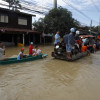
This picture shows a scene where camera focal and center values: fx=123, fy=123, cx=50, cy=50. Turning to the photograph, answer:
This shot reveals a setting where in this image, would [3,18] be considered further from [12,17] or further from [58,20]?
[58,20]

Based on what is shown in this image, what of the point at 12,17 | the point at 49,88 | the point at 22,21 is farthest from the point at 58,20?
the point at 49,88

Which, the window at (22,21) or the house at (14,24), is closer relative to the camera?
the house at (14,24)

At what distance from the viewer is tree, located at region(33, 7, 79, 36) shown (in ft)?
67.2

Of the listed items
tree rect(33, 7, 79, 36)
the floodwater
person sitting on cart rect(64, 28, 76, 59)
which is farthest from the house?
the floodwater

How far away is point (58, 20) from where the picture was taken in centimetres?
2050

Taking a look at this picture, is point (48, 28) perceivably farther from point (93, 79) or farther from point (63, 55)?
point (93, 79)

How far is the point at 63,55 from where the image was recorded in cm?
829

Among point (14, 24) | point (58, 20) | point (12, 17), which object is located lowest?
point (14, 24)

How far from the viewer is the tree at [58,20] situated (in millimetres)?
20484

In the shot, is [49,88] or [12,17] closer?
[49,88]

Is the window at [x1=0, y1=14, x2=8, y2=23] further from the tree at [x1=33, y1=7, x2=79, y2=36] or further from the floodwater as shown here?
the floodwater

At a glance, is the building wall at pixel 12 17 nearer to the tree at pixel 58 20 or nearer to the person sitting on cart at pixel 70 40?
the tree at pixel 58 20

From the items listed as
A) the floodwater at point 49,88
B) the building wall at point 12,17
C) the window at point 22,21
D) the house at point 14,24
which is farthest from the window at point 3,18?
the floodwater at point 49,88

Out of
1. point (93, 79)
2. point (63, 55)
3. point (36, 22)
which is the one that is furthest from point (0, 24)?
point (93, 79)
